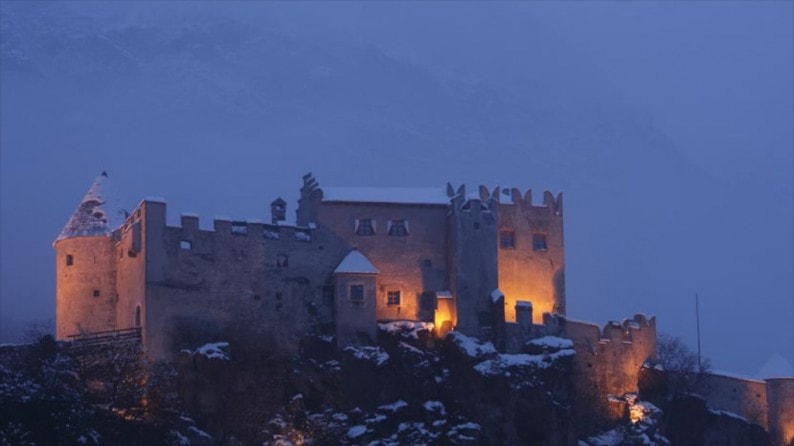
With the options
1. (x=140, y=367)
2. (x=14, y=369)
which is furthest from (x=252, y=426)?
(x=14, y=369)

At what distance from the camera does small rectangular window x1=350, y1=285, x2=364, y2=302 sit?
270 feet

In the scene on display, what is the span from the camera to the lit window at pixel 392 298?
279 ft

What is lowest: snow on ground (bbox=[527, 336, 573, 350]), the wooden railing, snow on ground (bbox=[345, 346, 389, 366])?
snow on ground (bbox=[345, 346, 389, 366])

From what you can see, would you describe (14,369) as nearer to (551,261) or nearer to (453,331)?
(453,331)

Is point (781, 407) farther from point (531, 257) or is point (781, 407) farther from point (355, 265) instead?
point (355, 265)

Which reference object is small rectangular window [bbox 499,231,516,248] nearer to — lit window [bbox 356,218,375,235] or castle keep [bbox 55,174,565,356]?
castle keep [bbox 55,174,565,356]

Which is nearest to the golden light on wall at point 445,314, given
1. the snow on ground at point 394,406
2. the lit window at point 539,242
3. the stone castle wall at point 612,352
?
the snow on ground at point 394,406

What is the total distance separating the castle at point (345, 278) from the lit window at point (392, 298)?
7 centimetres

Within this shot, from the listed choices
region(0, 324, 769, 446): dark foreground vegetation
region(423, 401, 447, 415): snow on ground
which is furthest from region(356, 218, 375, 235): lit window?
region(423, 401, 447, 415): snow on ground

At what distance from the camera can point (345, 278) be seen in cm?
8238

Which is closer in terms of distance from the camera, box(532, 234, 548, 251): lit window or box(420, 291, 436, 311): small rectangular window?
box(420, 291, 436, 311): small rectangular window

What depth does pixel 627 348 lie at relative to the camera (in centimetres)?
8800

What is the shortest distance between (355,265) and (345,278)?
1.26 meters

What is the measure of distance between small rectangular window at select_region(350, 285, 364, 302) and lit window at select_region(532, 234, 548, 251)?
14.5 meters
